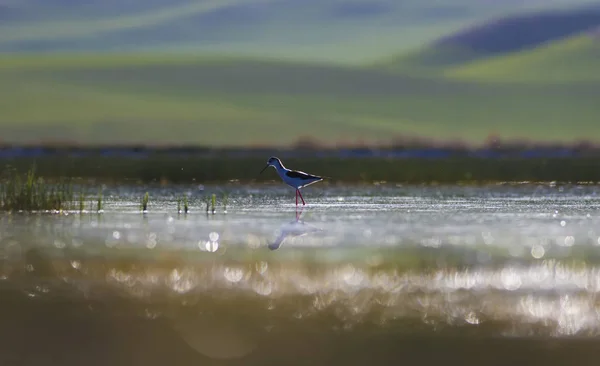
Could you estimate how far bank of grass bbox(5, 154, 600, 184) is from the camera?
4094 centimetres

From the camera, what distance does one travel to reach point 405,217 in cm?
1997

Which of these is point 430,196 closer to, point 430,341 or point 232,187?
point 232,187

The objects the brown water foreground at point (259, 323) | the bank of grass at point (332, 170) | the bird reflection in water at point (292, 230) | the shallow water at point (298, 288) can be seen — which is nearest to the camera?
the brown water foreground at point (259, 323)

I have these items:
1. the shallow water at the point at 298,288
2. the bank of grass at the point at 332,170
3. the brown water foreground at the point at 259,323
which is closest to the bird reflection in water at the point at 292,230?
the shallow water at the point at 298,288

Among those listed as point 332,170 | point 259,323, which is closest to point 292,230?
point 259,323

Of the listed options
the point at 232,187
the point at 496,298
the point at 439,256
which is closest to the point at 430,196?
the point at 232,187

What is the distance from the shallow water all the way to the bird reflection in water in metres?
0.03

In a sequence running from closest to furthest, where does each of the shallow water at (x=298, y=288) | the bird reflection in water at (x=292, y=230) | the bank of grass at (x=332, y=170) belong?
the shallow water at (x=298, y=288) → the bird reflection in water at (x=292, y=230) → the bank of grass at (x=332, y=170)

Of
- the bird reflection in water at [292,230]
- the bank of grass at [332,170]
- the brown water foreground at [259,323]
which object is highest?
the bank of grass at [332,170]

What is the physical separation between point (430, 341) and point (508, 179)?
3418 centimetres

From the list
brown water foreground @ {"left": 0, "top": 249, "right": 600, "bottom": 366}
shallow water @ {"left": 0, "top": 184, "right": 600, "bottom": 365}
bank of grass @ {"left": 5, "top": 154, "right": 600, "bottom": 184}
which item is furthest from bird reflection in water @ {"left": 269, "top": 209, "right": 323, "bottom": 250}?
bank of grass @ {"left": 5, "top": 154, "right": 600, "bottom": 184}

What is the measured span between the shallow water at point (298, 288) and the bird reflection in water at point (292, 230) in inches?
1.3

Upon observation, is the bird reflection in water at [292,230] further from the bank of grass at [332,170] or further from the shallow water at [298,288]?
the bank of grass at [332,170]

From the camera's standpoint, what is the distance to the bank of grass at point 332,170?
4094 centimetres
